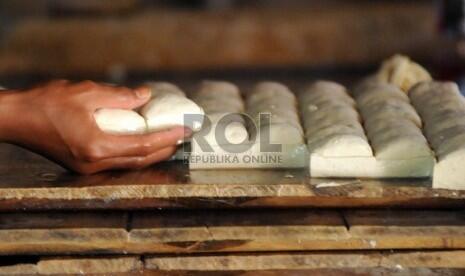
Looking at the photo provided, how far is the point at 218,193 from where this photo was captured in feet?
5.36

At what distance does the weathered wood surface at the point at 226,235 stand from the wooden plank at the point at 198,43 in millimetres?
3168

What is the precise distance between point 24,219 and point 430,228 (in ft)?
2.28

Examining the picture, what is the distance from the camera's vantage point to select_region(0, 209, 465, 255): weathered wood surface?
1648 millimetres

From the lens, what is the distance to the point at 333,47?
16.0ft

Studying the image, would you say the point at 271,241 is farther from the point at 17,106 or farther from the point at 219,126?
the point at 17,106

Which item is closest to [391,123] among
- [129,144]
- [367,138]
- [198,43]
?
Result: [367,138]

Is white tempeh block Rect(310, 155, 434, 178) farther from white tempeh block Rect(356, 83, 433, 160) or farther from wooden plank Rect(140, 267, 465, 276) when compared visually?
wooden plank Rect(140, 267, 465, 276)

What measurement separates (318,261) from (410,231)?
0.16 metres

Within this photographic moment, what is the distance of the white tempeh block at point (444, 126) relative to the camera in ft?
5.39

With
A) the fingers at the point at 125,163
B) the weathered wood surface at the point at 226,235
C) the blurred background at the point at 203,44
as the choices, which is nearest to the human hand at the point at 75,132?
the fingers at the point at 125,163

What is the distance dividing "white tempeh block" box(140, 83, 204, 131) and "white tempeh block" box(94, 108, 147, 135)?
0.07 feet

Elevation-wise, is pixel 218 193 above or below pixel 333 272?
above

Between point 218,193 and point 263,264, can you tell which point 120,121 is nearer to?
point 218,193

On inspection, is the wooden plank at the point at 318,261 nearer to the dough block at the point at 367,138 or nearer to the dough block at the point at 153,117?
the dough block at the point at 367,138
